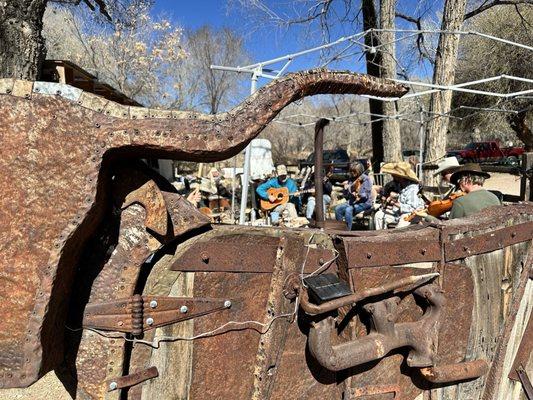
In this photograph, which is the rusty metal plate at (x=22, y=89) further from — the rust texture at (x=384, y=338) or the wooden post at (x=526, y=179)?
the wooden post at (x=526, y=179)

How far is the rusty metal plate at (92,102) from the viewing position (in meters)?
1.43

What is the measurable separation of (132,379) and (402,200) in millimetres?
6898

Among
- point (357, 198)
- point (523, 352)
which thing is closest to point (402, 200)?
point (357, 198)

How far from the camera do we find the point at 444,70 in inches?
445

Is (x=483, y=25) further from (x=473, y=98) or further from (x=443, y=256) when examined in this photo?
(x=443, y=256)

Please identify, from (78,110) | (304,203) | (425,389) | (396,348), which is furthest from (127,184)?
(304,203)

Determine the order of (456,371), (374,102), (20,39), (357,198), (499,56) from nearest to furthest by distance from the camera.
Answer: (456,371), (20,39), (357,198), (374,102), (499,56)

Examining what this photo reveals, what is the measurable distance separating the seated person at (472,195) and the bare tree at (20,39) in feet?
18.3

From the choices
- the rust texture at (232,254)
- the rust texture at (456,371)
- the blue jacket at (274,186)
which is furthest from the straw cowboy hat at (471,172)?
the blue jacket at (274,186)

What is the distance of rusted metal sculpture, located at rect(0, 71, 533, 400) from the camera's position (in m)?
1.41

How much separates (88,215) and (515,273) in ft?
7.15

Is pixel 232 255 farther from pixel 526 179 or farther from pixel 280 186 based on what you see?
pixel 280 186

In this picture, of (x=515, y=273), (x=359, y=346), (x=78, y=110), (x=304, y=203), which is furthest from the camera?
(x=304, y=203)

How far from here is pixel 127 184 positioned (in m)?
1.57
